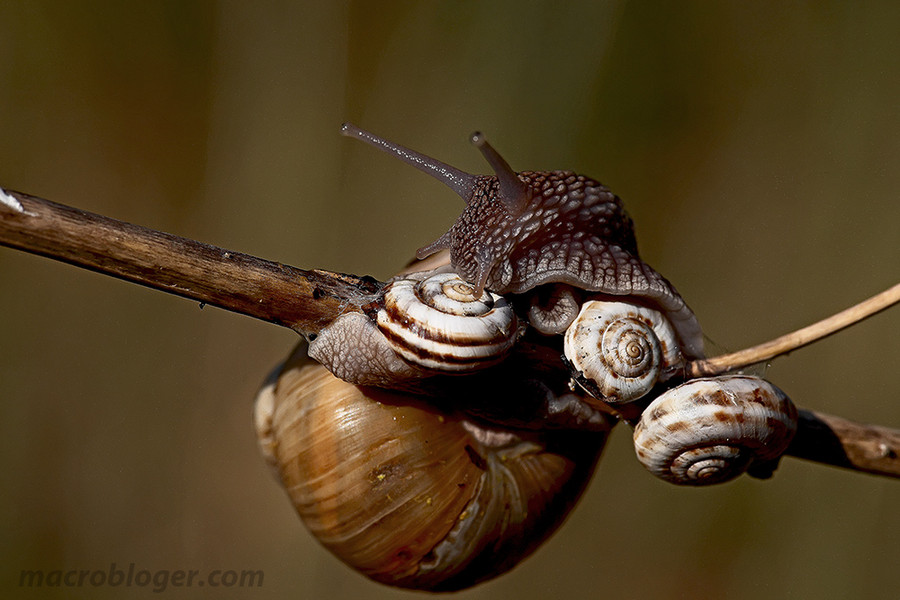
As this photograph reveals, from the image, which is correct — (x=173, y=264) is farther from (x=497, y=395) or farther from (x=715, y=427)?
(x=715, y=427)

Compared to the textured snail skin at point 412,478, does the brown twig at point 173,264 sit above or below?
above

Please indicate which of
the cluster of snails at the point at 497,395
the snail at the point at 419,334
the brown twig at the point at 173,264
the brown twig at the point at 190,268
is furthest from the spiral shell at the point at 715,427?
the brown twig at the point at 173,264

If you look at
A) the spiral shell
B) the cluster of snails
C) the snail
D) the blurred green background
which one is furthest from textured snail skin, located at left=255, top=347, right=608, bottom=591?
the blurred green background

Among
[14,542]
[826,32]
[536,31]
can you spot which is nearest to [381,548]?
[14,542]

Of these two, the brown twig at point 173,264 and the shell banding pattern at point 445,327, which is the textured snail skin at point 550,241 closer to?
the shell banding pattern at point 445,327

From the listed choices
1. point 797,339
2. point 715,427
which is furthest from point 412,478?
point 797,339

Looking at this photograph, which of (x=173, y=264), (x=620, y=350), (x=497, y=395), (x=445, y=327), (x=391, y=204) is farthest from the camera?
(x=391, y=204)

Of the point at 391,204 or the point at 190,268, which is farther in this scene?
the point at 391,204
